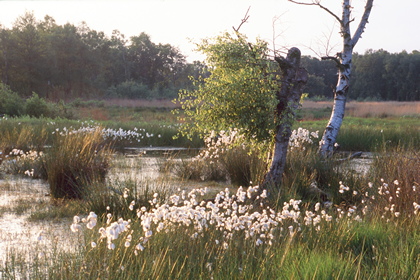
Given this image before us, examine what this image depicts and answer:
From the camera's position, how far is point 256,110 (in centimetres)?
775

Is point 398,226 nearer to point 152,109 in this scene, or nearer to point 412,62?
point 152,109

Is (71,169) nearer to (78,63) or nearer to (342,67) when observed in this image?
(342,67)

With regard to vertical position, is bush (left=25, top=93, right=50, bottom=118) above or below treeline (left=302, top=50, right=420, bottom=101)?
below

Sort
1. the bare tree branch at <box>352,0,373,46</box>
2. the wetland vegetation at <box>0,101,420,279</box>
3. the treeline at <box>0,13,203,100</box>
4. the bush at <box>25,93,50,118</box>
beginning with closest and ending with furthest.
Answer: the wetland vegetation at <box>0,101,420,279</box>
the bare tree branch at <box>352,0,373,46</box>
the bush at <box>25,93,50,118</box>
the treeline at <box>0,13,203,100</box>

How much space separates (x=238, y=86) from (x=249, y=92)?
0.25m

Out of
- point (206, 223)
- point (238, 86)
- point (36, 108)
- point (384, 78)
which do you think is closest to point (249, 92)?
point (238, 86)

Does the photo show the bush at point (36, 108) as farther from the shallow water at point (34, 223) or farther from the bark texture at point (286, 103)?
the bark texture at point (286, 103)

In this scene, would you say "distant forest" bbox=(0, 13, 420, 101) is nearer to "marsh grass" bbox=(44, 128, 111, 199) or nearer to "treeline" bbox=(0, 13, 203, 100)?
"treeline" bbox=(0, 13, 203, 100)

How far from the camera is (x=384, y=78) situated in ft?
268

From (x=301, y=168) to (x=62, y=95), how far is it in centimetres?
4647

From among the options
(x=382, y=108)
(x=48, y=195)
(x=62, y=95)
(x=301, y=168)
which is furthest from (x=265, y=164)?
(x=62, y=95)

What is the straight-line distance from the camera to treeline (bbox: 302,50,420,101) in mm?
76438

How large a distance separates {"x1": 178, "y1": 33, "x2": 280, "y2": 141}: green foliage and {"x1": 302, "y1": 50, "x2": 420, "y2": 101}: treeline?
6966cm

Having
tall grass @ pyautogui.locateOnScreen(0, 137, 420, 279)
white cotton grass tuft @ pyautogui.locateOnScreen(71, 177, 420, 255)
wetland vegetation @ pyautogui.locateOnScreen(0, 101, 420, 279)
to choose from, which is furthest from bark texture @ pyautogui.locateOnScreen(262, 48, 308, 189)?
white cotton grass tuft @ pyautogui.locateOnScreen(71, 177, 420, 255)
